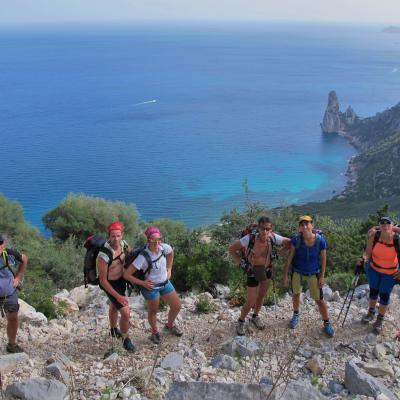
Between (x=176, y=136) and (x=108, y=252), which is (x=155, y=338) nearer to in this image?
(x=108, y=252)

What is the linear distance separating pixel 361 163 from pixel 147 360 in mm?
80935

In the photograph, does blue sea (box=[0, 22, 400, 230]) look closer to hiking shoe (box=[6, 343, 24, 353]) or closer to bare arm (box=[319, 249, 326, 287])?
bare arm (box=[319, 249, 326, 287])

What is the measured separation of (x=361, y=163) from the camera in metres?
81.2

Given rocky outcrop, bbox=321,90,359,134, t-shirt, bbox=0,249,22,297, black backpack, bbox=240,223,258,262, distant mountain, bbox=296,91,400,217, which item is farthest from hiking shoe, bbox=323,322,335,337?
rocky outcrop, bbox=321,90,359,134

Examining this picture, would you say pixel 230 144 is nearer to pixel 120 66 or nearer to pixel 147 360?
pixel 147 360

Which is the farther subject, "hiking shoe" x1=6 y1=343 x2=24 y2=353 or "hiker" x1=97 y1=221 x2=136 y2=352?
"hiking shoe" x1=6 y1=343 x2=24 y2=353

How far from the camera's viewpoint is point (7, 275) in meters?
5.84

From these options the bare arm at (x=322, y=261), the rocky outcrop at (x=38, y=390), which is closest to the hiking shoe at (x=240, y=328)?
the bare arm at (x=322, y=261)

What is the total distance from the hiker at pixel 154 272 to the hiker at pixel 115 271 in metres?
0.18

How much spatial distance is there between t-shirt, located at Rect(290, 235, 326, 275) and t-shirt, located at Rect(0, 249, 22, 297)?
11.9ft

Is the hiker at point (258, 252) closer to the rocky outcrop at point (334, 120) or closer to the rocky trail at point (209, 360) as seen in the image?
the rocky trail at point (209, 360)

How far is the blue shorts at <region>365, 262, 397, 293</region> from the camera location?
6629 mm

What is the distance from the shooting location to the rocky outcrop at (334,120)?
10501 centimetres

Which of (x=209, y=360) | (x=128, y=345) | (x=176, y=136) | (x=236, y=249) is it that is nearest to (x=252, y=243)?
(x=236, y=249)
